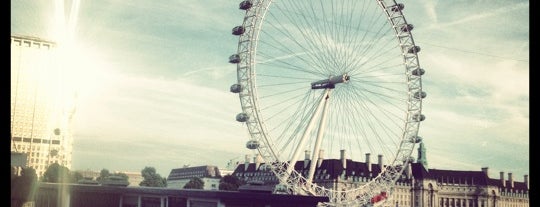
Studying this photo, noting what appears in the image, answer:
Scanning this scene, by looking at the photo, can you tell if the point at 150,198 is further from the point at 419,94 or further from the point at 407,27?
the point at 419,94

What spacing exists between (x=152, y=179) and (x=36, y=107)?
25.9m

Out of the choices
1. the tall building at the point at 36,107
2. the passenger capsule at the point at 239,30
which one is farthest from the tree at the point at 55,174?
the tall building at the point at 36,107

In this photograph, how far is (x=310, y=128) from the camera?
30750mm

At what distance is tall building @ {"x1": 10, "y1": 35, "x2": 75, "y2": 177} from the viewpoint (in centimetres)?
8862

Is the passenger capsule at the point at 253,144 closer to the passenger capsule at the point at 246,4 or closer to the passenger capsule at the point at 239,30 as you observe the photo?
the passenger capsule at the point at 239,30

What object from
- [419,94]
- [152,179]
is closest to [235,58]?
[419,94]

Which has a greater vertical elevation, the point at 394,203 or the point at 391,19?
the point at 391,19

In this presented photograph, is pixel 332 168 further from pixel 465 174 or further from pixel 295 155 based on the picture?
pixel 295 155

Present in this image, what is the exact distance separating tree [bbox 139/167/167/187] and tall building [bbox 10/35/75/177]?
14828 millimetres

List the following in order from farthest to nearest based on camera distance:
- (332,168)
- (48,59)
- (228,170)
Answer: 1. (228,170)
2. (48,59)
3. (332,168)

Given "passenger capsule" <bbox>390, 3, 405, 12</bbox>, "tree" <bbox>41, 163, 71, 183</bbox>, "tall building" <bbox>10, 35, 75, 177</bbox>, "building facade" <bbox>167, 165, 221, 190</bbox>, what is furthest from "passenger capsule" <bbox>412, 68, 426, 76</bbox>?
"building facade" <bbox>167, 165, 221, 190</bbox>
